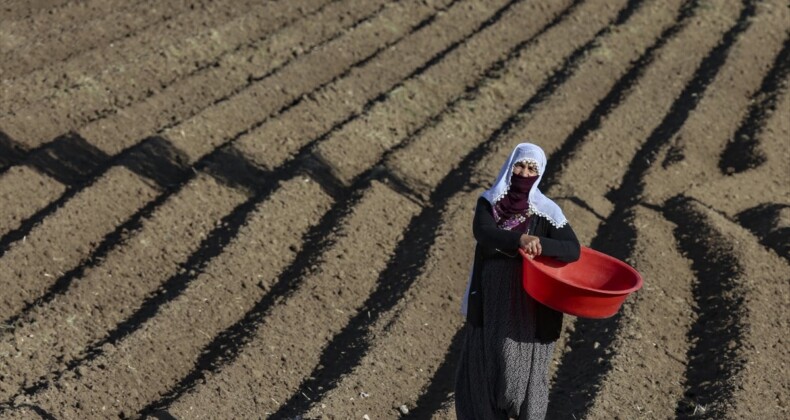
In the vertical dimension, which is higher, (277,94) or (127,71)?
(127,71)

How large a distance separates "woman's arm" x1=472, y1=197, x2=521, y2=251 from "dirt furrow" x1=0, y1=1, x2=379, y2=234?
423 centimetres

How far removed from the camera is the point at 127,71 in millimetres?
10711

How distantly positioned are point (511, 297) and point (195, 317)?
2.68m

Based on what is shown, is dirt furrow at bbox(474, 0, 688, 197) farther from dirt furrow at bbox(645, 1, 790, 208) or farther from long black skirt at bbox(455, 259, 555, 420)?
long black skirt at bbox(455, 259, 555, 420)

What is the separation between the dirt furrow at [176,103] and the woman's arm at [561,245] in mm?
4417

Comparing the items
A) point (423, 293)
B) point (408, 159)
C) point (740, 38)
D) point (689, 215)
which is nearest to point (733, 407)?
point (423, 293)

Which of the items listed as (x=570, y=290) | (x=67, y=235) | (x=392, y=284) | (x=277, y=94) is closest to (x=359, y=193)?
(x=392, y=284)

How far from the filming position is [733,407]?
20.0 feet

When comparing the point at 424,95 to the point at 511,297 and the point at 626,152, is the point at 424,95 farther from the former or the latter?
the point at 511,297

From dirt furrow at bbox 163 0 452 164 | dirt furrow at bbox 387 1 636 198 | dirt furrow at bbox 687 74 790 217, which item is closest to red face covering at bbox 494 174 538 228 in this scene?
dirt furrow at bbox 387 1 636 198

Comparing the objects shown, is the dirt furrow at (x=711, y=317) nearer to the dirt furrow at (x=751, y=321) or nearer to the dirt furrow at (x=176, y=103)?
the dirt furrow at (x=751, y=321)

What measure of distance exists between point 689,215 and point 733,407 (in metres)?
2.64

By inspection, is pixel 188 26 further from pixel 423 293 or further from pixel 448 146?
pixel 423 293

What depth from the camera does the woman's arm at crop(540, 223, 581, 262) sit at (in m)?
4.66
